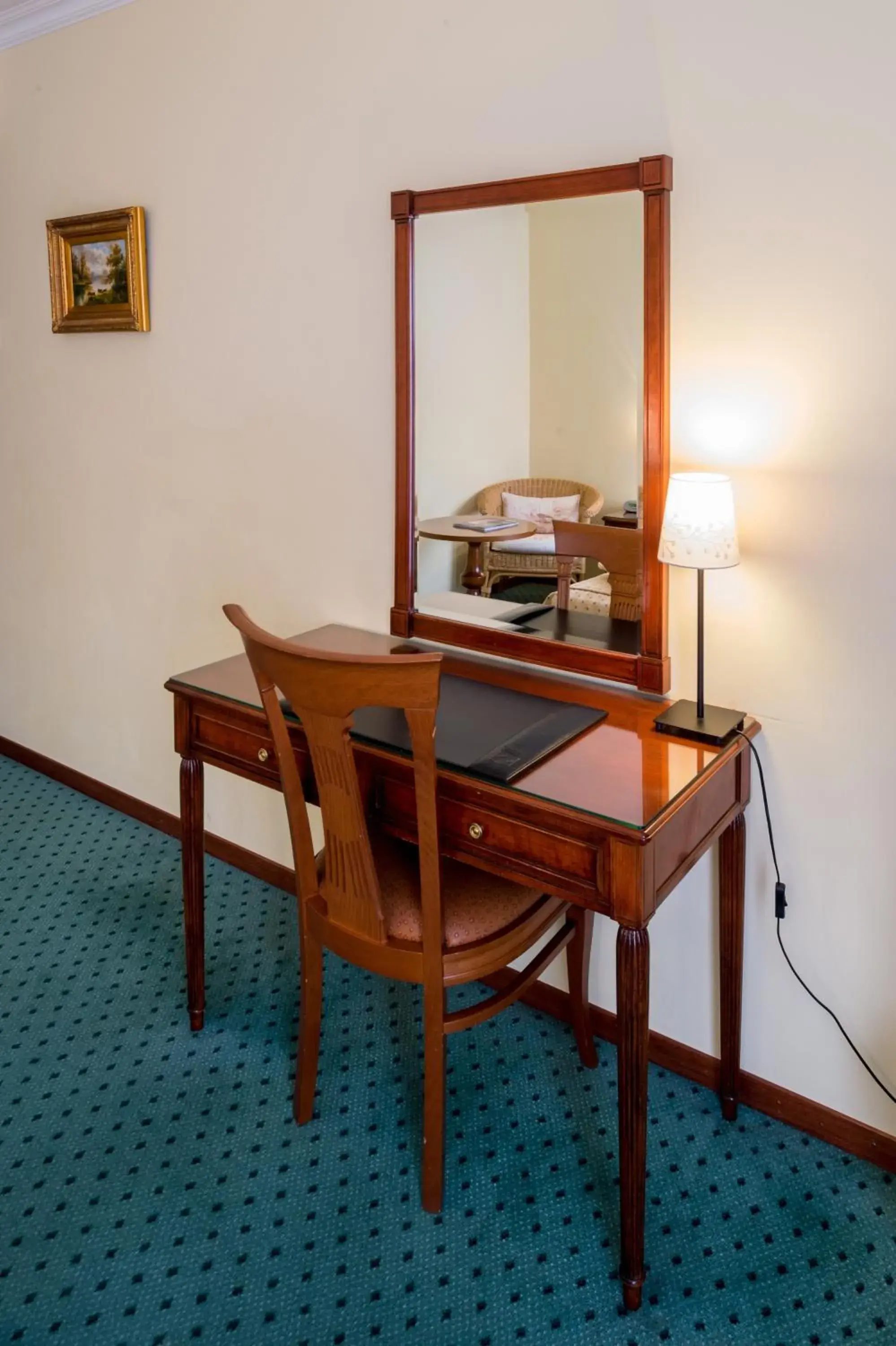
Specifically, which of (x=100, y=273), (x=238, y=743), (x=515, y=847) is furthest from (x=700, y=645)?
(x=100, y=273)

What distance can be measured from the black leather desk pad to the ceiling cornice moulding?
2.13m

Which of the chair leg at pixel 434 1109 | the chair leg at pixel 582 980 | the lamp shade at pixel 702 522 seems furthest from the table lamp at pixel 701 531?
the chair leg at pixel 434 1109

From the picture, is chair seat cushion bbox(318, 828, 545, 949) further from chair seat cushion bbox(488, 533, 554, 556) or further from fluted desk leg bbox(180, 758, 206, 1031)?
chair seat cushion bbox(488, 533, 554, 556)

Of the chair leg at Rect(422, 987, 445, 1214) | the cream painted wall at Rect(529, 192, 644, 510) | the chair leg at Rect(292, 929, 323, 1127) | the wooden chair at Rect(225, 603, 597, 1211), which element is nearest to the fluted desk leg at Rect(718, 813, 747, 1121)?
the wooden chair at Rect(225, 603, 597, 1211)

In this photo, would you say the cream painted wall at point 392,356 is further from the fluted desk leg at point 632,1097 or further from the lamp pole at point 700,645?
the fluted desk leg at point 632,1097

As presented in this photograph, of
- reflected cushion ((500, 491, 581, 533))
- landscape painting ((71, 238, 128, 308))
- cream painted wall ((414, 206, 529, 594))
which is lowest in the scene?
reflected cushion ((500, 491, 581, 533))

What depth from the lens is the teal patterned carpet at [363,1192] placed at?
5.29ft

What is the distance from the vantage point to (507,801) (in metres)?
1.59

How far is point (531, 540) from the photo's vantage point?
204 centimetres

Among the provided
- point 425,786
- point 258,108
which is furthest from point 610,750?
point 258,108

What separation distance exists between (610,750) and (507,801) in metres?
0.23

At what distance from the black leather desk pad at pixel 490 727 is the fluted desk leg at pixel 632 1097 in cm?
34

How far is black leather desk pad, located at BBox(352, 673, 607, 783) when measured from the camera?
165 centimetres

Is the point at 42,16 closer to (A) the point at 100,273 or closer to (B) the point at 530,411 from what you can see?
(A) the point at 100,273
